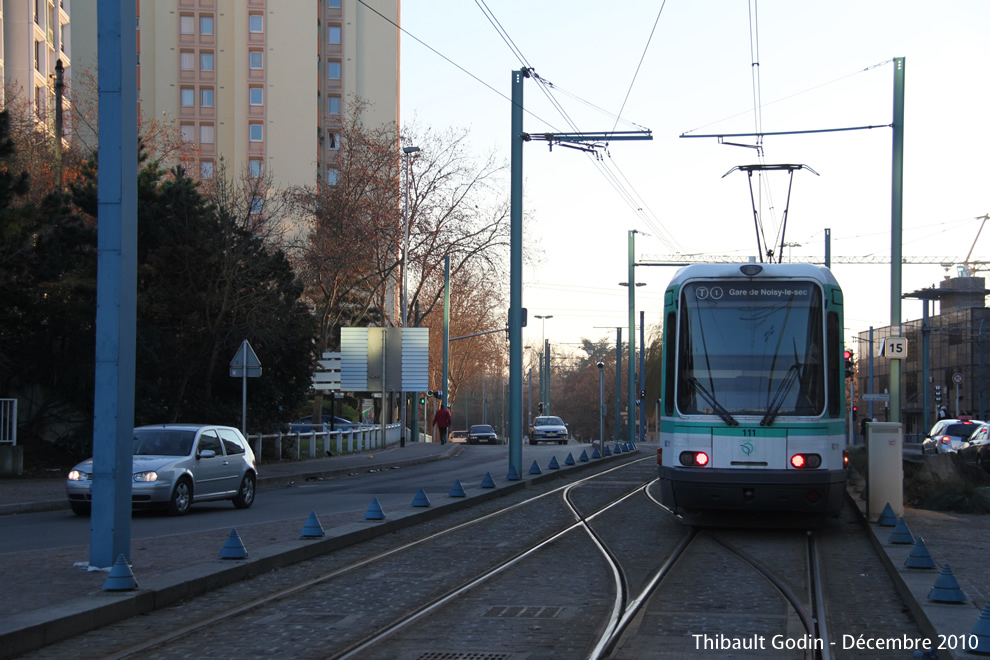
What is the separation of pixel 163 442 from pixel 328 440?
62.2ft

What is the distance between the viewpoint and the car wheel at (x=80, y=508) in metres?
15.9

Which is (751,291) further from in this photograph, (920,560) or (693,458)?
(920,560)

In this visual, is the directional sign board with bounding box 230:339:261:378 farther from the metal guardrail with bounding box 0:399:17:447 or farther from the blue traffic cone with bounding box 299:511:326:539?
the blue traffic cone with bounding box 299:511:326:539

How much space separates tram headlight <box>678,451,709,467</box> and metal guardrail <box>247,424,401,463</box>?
18.3m

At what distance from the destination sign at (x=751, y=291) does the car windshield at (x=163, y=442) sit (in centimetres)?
866

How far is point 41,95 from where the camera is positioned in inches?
2314

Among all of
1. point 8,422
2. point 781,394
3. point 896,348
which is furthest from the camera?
point 8,422

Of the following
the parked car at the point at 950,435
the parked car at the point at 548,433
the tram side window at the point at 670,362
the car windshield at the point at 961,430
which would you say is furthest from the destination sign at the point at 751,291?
the parked car at the point at 548,433

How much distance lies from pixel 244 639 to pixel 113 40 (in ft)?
17.9

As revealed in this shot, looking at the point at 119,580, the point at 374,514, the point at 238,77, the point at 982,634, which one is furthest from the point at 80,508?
the point at 238,77

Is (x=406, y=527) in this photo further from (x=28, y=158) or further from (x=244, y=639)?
(x=28, y=158)

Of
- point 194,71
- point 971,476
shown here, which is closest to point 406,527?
point 971,476

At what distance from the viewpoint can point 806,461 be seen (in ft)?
40.8

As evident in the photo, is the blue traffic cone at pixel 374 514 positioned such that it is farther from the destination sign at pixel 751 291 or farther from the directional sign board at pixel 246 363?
the directional sign board at pixel 246 363
